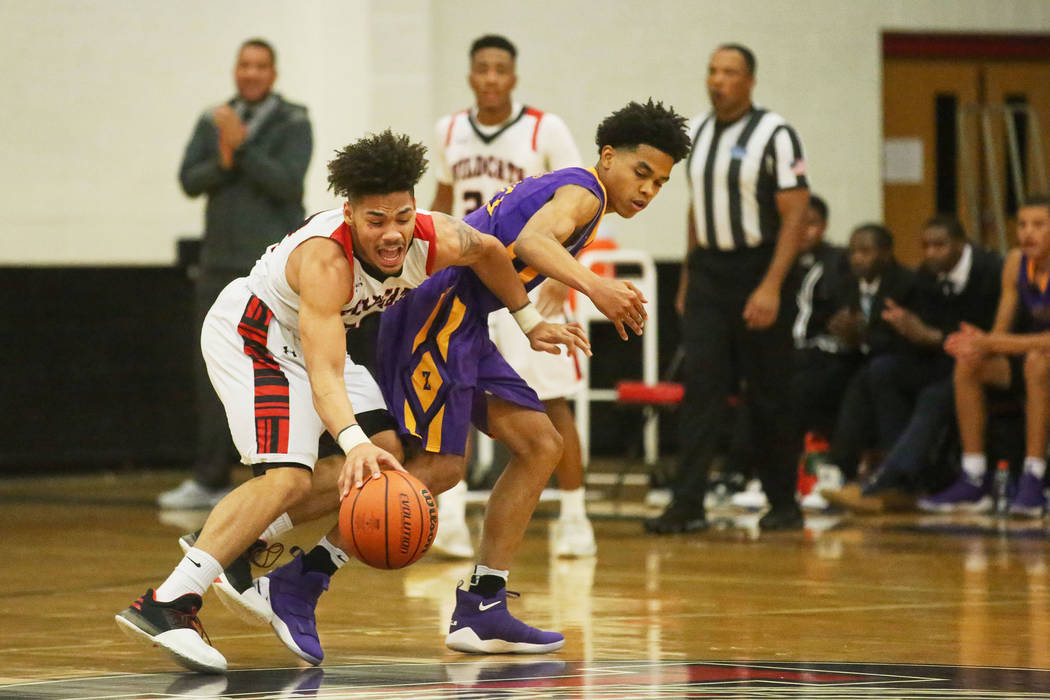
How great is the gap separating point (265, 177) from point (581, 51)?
150 inches

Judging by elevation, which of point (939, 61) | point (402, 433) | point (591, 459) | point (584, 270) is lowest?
point (591, 459)

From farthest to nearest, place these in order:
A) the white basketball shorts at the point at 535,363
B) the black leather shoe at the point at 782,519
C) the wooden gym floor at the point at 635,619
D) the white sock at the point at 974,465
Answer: the white sock at the point at 974,465
the black leather shoe at the point at 782,519
the white basketball shorts at the point at 535,363
the wooden gym floor at the point at 635,619

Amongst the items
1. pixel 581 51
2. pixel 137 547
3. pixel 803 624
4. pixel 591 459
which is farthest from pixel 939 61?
pixel 803 624

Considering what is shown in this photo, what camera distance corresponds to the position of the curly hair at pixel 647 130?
4.74 meters

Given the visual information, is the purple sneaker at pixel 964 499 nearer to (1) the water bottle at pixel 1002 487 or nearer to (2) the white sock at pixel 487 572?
(1) the water bottle at pixel 1002 487

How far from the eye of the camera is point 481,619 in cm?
439

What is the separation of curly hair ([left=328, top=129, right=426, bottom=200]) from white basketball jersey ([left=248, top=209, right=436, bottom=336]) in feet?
0.38

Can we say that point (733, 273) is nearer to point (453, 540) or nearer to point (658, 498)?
point (453, 540)

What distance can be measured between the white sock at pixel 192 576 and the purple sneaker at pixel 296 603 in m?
0.21

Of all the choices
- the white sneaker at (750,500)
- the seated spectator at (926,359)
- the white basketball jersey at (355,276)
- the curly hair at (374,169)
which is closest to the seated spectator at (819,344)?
the seated spectator at (926,359)

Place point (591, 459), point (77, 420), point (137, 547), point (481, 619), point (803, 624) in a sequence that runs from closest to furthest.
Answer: point (481, 619)
point (803, 624)
point (137, 547)
point (77, 420)
point (591, 459)

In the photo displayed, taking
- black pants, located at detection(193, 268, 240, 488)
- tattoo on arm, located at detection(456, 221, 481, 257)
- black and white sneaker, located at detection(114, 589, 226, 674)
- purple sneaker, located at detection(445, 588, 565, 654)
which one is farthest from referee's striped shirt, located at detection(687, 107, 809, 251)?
black and white sneaker, located at detection(114, 589, 226, 674)

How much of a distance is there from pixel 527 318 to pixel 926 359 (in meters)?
4.45

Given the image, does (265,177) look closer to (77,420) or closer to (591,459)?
(77,420)
